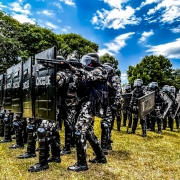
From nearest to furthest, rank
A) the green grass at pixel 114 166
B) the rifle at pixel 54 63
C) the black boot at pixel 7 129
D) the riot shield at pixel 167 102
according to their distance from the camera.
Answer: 1. the rifle at pixel 54 63
2. the green grass at pixel 114 166
3. the black boot at pixel 7 129
4. the riot shield at pixel 167 102

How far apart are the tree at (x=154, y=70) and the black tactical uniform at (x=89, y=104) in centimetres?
2949

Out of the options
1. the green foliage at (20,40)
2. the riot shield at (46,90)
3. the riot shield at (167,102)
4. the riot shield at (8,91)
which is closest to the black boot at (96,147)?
the riot shield at (46,90)

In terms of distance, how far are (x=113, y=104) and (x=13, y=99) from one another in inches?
96.6

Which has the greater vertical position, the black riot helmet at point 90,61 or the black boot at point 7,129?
the black riot helmet at point 90,61

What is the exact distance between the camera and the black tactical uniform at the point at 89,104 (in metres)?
3.88

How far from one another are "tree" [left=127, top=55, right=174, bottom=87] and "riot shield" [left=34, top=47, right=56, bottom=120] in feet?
98.4

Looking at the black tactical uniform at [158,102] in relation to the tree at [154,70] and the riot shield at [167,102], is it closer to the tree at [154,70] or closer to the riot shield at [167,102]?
the riot shield at [167,102]

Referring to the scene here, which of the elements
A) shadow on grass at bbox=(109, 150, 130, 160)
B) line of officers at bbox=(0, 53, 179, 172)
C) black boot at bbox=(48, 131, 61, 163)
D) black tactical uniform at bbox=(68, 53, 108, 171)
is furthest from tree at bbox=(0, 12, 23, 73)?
black tactical uniform at bbox=(68, 53, 108, 171)

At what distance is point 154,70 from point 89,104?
3115 cm

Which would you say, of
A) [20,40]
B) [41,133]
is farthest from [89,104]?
[20,40]

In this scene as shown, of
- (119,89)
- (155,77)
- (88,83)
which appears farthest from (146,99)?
(155,77)

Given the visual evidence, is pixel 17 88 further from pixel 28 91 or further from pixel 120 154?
pixel 120 154

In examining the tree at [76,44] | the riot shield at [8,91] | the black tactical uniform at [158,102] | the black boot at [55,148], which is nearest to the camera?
the black boot at [55,148]

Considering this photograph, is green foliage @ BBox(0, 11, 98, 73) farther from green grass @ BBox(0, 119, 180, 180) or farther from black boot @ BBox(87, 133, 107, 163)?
black boot @ BBox(87, 133, 107, 163)
